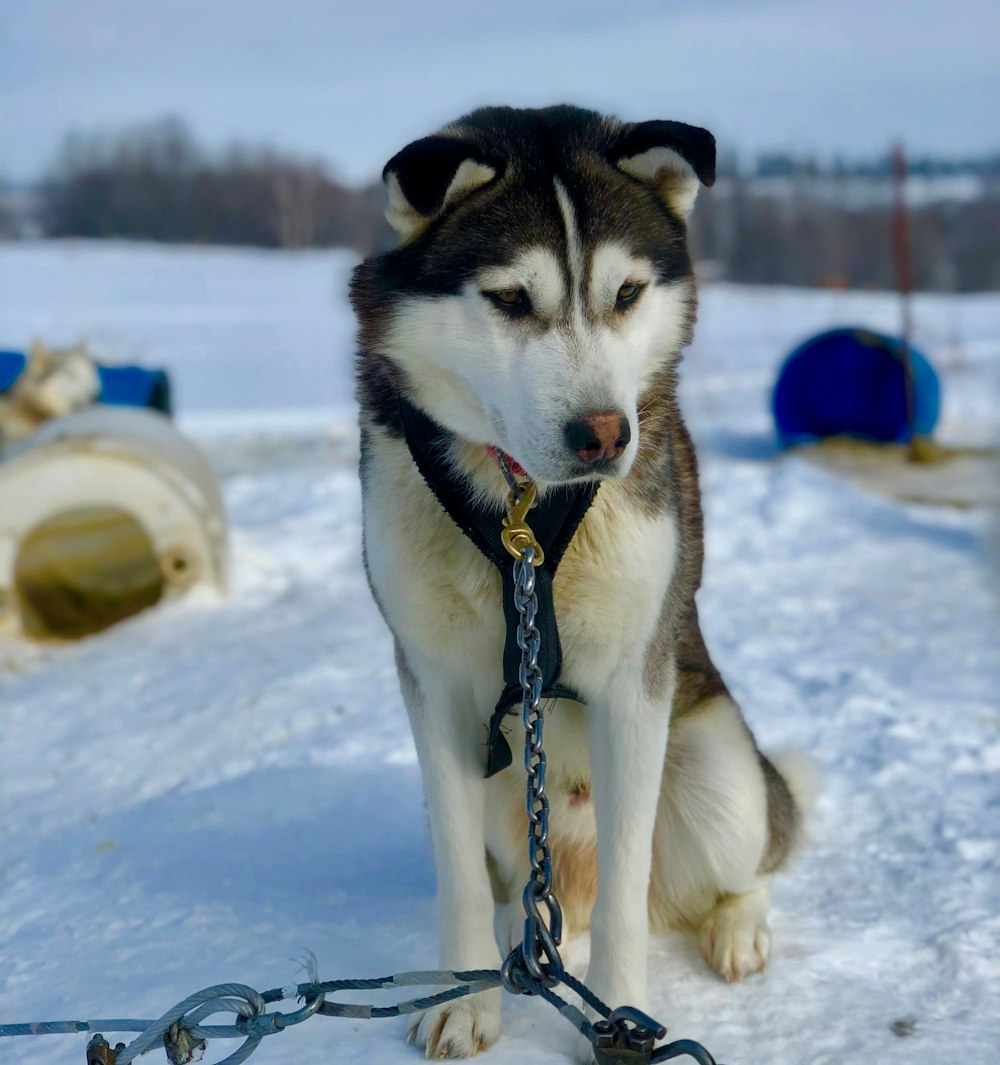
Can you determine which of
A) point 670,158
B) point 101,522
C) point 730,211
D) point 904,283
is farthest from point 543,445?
point 730,211

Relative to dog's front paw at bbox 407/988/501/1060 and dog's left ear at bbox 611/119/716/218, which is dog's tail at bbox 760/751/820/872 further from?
dog's left ear at bbox 611/119/716/218

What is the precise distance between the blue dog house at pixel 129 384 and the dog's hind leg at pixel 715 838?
5813 millimetres

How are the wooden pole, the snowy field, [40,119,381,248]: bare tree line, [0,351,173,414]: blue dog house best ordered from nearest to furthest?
the snowy field, [0,351,173,414]: blue dog house, the wooden pole, [40,119,381,248]: bare tree line

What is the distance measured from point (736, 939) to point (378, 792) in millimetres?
1364

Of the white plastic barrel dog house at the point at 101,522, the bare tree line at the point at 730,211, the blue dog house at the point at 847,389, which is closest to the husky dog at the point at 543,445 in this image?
the white plastic barrel dog house at the point at 101,522

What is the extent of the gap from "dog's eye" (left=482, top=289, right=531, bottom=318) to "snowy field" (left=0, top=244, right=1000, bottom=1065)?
137cm

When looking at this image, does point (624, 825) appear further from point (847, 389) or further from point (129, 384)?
point (847, 389)

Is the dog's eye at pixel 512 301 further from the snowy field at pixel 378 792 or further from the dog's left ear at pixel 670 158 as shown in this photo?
the snowy field at pixel 378 792

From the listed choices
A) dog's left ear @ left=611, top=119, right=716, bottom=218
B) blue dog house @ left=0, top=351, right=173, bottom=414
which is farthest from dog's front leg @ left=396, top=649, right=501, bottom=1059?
blue dog house @ left=0, top=351, right=173, bottom=414

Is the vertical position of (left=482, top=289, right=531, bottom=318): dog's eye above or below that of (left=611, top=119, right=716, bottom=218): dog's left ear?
below

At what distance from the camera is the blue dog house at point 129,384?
24.7ft

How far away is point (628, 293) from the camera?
6.72ft

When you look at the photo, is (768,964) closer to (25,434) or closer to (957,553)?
(957,553)

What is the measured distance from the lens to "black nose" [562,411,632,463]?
6.22 ft
